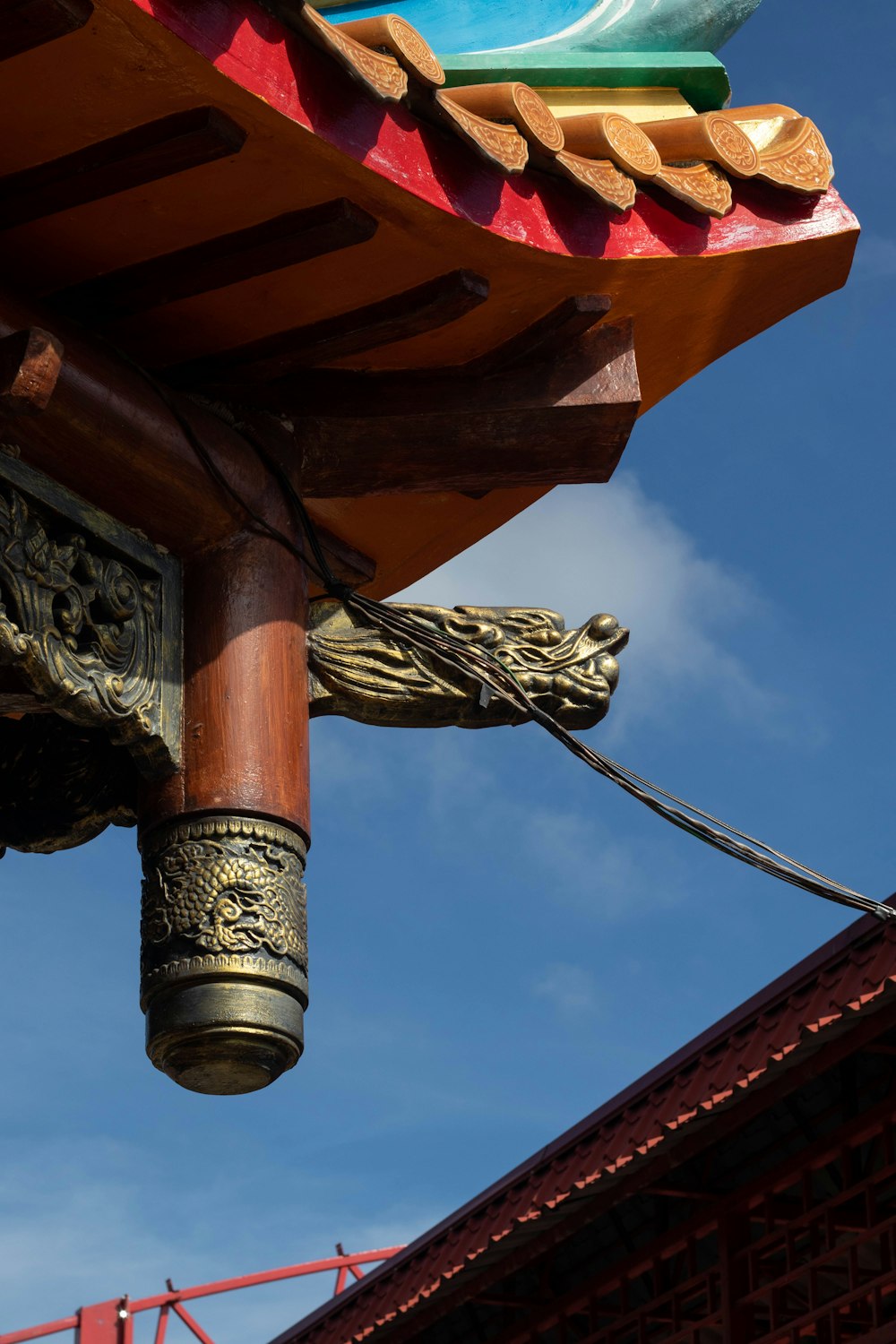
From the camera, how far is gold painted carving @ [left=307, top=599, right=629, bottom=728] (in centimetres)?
462

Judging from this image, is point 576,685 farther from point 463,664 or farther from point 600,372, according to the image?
point 600,372

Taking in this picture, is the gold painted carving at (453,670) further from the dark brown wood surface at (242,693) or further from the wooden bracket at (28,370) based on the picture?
the wooden bracket at (28,370)

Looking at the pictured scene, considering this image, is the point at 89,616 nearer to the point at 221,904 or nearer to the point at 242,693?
the point at 242,693

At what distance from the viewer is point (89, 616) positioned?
397 cm

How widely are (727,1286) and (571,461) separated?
4869 mm

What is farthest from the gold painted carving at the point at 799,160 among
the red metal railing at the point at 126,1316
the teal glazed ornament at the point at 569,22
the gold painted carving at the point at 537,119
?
the red metal railing at the point at 126,1316

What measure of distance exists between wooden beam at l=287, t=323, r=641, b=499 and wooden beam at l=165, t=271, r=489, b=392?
12cm

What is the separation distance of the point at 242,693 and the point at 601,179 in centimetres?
119

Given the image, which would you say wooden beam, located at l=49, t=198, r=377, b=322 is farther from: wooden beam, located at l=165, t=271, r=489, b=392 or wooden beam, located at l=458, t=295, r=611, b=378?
wooden beam, located at l=458, t=295, r=611, b=378

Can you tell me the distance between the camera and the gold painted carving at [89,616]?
12.5 ft

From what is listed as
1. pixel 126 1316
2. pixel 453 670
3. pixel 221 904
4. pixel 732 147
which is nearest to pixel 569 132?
pixel 732 147

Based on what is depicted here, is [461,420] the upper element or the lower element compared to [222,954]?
upper

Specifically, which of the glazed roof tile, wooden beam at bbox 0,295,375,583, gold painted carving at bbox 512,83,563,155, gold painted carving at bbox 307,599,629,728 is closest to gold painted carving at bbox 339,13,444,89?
the glazed roof tile

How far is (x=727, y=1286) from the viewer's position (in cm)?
840
